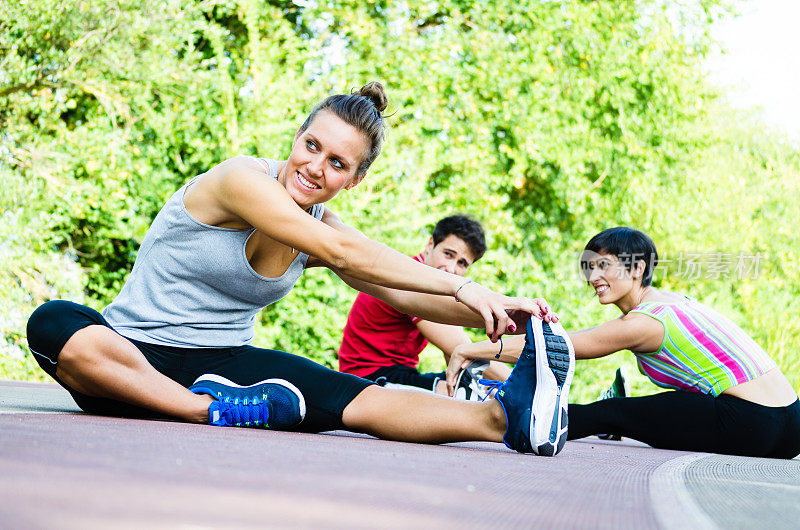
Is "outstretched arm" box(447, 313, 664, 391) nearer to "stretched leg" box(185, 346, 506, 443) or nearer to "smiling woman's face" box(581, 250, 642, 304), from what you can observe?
"smiling woman's face" box(581, 250, 642, 304)

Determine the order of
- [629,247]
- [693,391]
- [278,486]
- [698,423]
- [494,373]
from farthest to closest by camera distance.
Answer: [494,373] < [629,247] < [693,391] < [698,423] < [278,486]

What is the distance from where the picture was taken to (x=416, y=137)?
10727 millimetres

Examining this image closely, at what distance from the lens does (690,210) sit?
1300 cm

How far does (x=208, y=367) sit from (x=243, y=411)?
0.89ft

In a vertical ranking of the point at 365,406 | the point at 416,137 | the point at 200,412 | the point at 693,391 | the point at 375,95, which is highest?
the point at 416,137

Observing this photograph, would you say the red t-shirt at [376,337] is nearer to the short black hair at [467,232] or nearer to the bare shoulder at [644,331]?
the short black hair at [467,232]

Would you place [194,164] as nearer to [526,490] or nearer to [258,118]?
[258,118]

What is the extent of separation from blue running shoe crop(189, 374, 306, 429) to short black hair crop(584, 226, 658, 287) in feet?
6.05

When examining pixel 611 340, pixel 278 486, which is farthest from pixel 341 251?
pixel 611 340

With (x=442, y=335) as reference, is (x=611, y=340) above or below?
above

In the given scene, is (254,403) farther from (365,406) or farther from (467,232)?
(467,232)

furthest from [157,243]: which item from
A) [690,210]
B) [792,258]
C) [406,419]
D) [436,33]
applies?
[792,258]

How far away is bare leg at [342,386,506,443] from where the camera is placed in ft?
8.01

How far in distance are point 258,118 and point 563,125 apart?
471 centimetres
